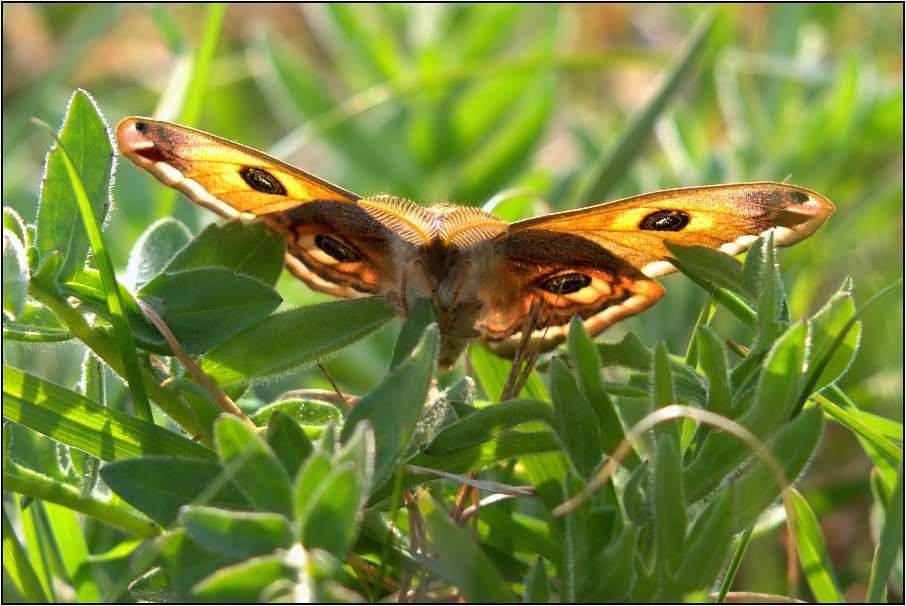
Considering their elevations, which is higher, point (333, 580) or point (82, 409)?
point (82, 409)

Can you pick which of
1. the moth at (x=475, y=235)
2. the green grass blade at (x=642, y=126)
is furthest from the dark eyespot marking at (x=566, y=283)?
the green grass blade at (x=642, y=126)

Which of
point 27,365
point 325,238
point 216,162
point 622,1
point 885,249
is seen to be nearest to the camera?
point 216,162

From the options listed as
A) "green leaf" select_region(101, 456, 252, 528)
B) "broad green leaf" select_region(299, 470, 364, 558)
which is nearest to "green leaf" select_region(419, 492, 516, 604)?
"broad green leaf" select_region(299, 470, 364, 558)

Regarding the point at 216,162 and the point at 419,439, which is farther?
the point at 216,162

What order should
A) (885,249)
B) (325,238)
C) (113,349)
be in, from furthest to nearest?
(885,249) < (325,238) < (113,349)

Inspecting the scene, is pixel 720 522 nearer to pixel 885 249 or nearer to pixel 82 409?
pixel 82 409

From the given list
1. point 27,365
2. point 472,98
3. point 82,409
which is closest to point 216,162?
point 82,409

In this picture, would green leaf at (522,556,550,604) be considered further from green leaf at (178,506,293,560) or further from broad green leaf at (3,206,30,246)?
broad green leaf at (3,206,30,246)
